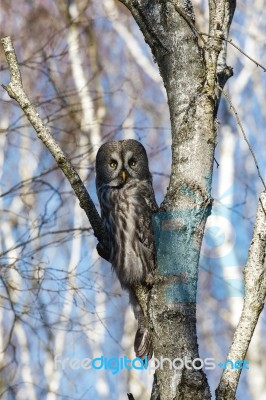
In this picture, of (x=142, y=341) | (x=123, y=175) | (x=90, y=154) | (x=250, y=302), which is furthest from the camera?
(x=90, y=154)

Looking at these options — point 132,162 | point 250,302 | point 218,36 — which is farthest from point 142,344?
point 218,36

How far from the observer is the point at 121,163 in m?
3.57

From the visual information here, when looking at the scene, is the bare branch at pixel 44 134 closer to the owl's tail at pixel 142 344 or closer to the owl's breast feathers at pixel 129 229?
the owl's breast feathers at pixel 129 229

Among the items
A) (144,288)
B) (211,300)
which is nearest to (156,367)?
(144,288)

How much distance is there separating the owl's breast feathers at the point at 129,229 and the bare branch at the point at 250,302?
1.09m

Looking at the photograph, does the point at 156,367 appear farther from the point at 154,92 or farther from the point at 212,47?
the point at 154,92

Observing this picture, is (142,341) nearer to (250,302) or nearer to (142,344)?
(142,344)

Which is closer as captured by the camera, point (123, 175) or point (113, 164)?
point (123, 175)

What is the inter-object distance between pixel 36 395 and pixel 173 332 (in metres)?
4.71

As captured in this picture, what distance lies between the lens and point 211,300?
773 centimetres

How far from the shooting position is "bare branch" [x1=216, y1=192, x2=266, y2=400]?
190 centimetres

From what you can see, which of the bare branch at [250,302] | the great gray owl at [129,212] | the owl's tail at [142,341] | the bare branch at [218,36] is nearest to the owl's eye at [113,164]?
the great gray owl at [129,212]

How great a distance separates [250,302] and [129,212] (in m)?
1.38

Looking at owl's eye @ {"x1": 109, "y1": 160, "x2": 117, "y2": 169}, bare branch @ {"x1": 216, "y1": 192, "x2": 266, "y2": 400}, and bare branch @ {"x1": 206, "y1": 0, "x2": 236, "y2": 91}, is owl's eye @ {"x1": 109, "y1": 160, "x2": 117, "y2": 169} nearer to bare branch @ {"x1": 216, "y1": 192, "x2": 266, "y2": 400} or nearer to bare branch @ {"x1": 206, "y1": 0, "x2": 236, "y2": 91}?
bare branch @ {"x1": 206, "y1": 0, "x2": 236, "y2": 91}
